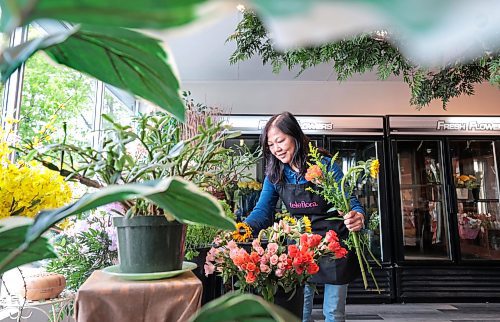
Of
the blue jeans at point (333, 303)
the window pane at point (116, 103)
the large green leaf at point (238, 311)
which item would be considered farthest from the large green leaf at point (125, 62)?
the window pane at point (116, 103)

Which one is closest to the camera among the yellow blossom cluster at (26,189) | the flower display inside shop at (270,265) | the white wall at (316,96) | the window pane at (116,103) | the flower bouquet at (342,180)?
the yellow blossom cluster at (26,189)

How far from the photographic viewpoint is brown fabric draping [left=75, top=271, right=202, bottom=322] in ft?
2.06

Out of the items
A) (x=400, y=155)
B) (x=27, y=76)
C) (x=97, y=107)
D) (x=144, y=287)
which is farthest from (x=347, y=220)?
(x=400, y=155)

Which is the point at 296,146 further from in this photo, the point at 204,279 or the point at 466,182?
the point at 466,182

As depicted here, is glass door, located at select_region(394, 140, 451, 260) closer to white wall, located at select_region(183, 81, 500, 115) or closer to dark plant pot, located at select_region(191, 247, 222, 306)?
white wall, located at select_region(183, 81, 500, 115)

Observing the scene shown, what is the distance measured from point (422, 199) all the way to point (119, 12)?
183 inches

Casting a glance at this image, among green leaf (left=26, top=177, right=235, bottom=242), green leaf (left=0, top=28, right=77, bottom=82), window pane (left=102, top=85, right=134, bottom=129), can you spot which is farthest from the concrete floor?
green leaf (left=0, top=28, right=77, bottom=82)

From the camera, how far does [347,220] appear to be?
1469 mm

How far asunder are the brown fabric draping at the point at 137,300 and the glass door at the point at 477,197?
4.25 meters

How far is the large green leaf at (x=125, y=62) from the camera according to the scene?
287mm

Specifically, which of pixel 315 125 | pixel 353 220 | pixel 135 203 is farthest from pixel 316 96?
pixel 135 203

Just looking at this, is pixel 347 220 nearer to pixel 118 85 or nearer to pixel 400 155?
pixel 118 85

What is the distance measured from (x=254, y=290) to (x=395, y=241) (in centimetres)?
346

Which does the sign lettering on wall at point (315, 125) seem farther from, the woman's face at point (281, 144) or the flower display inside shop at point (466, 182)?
the woman's face at point (281, 144)
